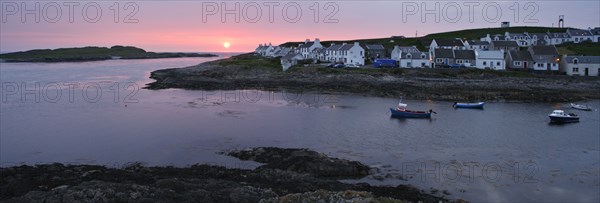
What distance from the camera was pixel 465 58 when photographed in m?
67.4

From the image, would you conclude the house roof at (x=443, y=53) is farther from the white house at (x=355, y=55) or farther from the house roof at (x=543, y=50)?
the white house at (x=355, y=55)

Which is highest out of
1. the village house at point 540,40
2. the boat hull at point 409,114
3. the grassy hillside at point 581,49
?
the village house at point 540,40

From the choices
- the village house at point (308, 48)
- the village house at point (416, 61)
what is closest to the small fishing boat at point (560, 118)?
the village house at point (416, 61)

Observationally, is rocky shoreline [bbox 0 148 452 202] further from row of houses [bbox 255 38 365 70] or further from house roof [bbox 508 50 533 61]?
house roof [bbox 508 50 533 61]

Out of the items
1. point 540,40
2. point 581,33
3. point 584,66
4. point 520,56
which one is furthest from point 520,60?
point 581,33

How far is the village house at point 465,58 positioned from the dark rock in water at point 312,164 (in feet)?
164

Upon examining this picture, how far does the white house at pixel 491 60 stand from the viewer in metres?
63.9

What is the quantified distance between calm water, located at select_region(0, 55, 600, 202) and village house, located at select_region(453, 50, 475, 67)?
2398cm

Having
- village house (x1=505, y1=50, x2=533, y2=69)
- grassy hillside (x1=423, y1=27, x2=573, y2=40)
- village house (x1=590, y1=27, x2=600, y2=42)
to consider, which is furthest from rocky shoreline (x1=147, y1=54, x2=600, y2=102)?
grassy hillside (x1=423, y1=27, x2=573, y2=40)

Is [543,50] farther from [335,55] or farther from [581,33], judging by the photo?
[581,33]

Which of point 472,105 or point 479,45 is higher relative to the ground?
point 479,45

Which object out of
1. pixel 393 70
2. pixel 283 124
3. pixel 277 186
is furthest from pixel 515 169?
pixel 393 70

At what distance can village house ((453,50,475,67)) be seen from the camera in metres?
66.9

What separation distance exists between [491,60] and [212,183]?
55335 mm
